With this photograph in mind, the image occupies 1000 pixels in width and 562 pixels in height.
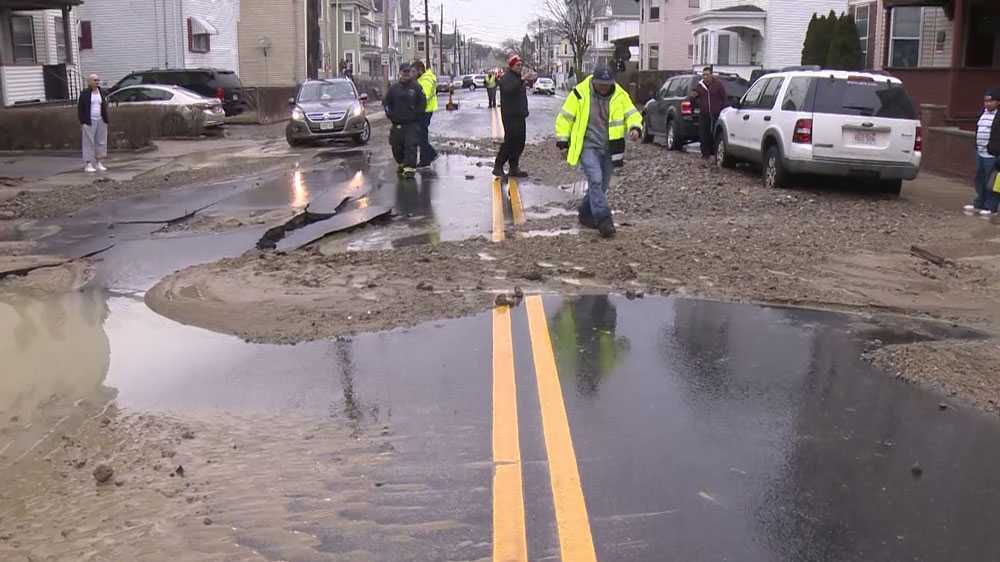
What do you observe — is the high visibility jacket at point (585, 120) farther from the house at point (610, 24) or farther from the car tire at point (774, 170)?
the house at point (610, 24)

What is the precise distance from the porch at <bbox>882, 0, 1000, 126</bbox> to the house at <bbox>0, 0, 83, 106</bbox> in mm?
22376

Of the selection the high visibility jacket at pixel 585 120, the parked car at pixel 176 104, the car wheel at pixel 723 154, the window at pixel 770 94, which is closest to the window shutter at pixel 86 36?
the parked car at pixel 176 104

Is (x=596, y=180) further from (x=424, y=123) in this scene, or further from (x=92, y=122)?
(x=92, y=122)

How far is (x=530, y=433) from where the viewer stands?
16.4ft

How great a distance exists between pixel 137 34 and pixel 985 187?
33.5 metres

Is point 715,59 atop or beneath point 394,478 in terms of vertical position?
atop

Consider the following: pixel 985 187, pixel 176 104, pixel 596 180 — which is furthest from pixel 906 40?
pixel 176 104

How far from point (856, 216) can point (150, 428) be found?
9414mm

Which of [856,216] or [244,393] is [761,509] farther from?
[856,216]

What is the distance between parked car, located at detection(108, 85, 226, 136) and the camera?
26094mm

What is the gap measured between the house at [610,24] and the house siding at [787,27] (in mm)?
49276

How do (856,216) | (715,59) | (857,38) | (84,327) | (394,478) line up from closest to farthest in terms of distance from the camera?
(394,478), (84,327), (856,216), (857,38), (715,59)

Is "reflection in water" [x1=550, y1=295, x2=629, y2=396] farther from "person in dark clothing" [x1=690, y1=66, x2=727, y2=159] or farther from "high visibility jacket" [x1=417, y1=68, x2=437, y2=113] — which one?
"person in dark clothing" [x1=690, y1=66, x2=727, y2=159]

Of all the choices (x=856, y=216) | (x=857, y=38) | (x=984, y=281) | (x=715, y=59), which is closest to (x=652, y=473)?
(x=984, y=281)
